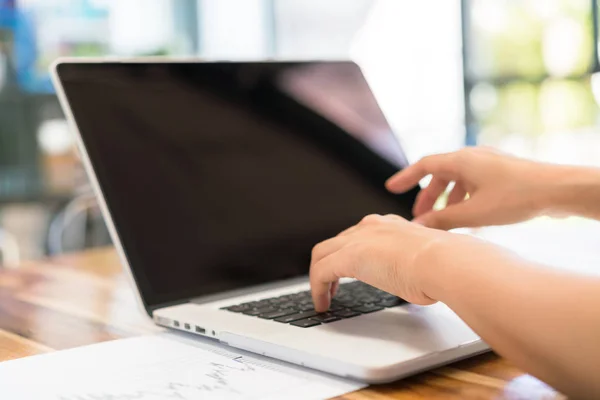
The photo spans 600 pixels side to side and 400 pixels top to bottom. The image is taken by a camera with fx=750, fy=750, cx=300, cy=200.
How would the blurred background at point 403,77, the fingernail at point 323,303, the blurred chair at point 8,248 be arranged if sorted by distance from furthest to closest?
the blurred background at point 403,77
the blurred chair at point 8,248
the fingernail at point 323,303

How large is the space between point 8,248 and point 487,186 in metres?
2.95

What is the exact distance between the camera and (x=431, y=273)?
0.55 meters

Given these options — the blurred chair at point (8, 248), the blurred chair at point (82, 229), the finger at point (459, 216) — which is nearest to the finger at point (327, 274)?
the finger at point (459, 216)

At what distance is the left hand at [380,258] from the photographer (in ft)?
1.90

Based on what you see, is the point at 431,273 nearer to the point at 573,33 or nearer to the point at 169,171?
the point at 169,171

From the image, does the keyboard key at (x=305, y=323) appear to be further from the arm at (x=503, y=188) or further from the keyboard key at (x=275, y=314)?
the arm at (x=503, y=188)

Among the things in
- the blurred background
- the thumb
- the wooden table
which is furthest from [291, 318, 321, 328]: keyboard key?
the blurred background

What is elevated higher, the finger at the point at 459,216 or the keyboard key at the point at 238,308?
the finger at the point at 459,216

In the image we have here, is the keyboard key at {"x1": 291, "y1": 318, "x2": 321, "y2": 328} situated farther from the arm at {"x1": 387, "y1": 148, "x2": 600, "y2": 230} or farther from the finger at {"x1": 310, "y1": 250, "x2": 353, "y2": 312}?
the arm at {"x1": 387, "y1": 148, "x2": 600, "y2": 230}

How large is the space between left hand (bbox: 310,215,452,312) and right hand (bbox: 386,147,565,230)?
0.21m

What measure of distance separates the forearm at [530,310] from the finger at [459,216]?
0.30 meters

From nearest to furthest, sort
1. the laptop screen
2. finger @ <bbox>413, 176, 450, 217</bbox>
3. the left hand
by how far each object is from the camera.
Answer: the left hand, the laptop screen, finger @ <bbox>413, 176, 450, 217</bbox>

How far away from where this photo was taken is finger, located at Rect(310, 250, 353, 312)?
0.64 m

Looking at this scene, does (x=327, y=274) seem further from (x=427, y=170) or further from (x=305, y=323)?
(x=427, y=170)
